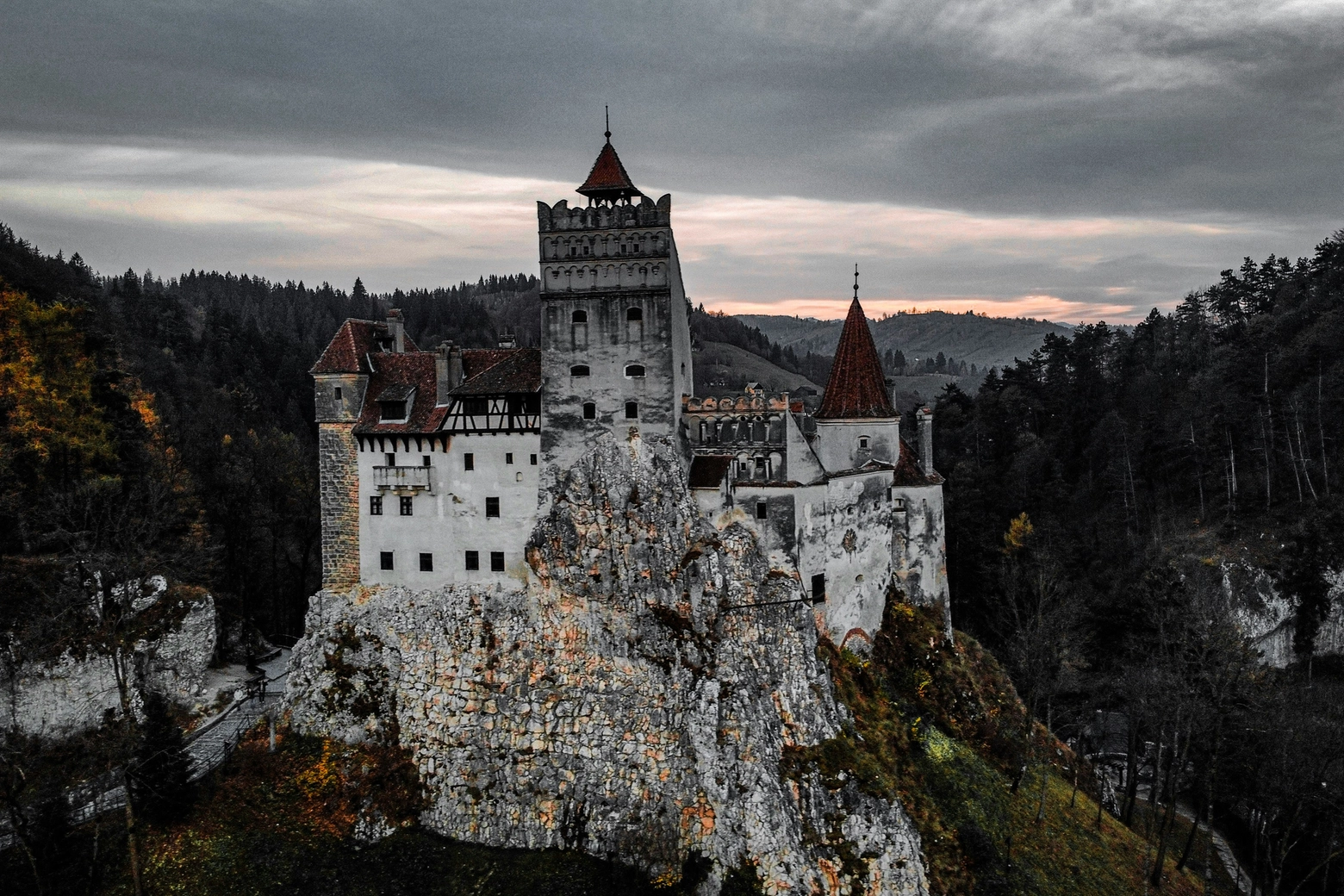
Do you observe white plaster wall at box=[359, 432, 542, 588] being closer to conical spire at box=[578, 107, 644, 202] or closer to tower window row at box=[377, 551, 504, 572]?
tower window row at box=[377, 551, 504, 572]

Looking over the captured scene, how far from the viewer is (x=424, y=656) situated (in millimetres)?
37281

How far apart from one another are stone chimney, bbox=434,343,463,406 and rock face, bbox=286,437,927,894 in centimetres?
766

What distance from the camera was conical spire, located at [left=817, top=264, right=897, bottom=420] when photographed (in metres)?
37.6

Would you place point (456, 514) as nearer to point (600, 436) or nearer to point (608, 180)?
point (600, 436)

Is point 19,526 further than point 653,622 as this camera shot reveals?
Yes

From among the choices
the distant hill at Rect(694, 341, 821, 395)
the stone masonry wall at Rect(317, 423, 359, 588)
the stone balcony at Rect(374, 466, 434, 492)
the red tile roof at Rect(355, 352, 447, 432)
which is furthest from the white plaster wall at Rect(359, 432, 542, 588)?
the distant hill at Rect(694, 341, 821, 395)

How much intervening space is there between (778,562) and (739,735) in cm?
702

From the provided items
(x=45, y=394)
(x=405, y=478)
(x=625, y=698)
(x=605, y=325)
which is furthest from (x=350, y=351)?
(x=625, y=698)

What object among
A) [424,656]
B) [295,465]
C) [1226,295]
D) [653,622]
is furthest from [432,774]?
[1226,295]

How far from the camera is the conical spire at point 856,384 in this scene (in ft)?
123

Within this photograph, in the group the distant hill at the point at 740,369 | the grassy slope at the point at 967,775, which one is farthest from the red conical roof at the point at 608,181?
the distant hill at the point at 740,369

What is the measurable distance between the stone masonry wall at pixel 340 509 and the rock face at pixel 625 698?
1878mm

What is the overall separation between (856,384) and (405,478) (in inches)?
833

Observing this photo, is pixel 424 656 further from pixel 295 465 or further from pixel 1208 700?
pixel 1208 700
